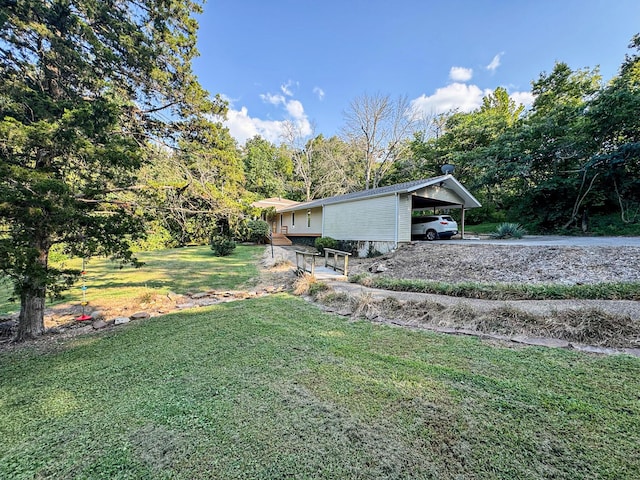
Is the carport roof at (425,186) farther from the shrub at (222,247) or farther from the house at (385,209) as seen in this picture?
the shrub at (222,247)

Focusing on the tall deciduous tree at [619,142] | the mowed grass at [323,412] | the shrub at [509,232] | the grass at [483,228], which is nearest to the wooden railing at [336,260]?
the mowed grass at [323,412]

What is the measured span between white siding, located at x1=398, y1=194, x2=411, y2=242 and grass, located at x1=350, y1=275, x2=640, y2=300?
5736mm

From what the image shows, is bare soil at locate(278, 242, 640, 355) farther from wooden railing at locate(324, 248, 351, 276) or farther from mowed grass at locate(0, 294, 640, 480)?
wooden railing at locate(324, 248, 351, 276)

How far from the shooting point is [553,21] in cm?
1163

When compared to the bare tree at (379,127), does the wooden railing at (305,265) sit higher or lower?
lower

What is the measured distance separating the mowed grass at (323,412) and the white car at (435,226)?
11285 mm

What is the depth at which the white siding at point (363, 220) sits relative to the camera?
508 inches

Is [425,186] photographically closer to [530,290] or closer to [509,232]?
[509,232]

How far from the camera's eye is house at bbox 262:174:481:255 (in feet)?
41.4

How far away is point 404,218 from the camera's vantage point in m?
12.7

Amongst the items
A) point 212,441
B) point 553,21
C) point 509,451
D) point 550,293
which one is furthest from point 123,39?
point 553,21

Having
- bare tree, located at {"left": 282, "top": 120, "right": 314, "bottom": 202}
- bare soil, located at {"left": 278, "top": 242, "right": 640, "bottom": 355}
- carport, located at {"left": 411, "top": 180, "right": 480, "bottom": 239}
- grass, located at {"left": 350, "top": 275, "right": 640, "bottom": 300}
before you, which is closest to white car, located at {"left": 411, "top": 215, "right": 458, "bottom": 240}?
carport, located at {"left": 411, "top": 180, "right": 480, "bottom": 239}

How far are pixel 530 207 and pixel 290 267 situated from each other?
667 inches

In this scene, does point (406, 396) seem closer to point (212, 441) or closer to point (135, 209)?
point (212, 441)
